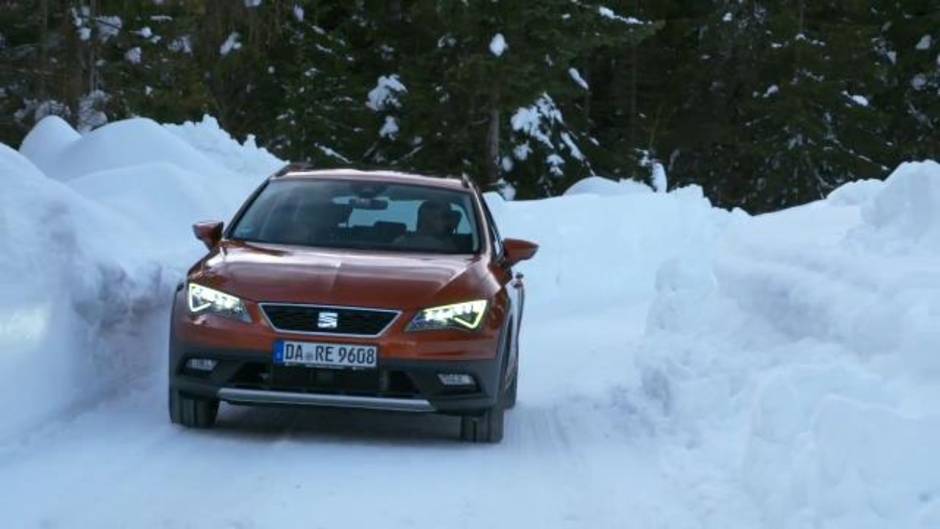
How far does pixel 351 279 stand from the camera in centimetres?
821

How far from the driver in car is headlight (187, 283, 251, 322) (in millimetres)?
1427

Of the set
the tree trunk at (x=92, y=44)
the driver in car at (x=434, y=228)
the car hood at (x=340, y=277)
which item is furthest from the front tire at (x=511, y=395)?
the tree trunk at (x=92, y=44)

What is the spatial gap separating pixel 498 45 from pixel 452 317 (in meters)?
21.7

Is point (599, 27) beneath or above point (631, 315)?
above

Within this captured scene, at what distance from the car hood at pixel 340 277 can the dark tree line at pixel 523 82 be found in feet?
34.3

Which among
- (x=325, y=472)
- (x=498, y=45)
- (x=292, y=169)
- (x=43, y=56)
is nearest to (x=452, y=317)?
(x=325, y=472)

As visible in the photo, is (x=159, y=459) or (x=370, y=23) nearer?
(x=159, y=459)

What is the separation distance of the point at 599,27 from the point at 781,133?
55.2ft

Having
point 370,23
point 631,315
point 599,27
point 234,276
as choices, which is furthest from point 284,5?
point 370,23

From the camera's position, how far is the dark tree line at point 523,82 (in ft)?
76.5

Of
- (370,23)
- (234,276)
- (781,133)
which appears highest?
(234,276)

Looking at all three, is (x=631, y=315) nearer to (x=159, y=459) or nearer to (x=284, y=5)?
(x=284, y=5)

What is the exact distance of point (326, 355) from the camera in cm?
795

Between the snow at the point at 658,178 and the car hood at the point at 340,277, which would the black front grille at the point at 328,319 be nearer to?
the car hood at the point at 340,277
